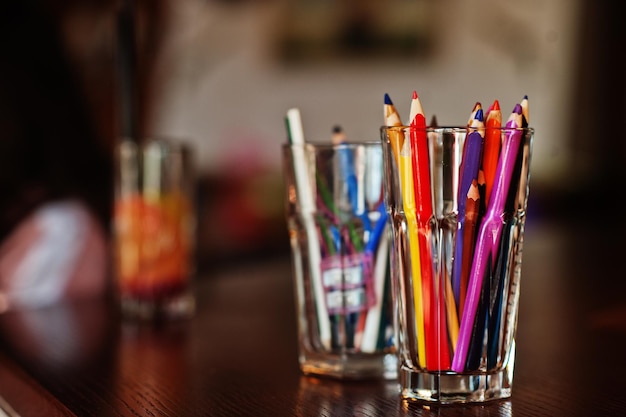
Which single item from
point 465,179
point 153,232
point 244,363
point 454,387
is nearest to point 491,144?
point 465,179

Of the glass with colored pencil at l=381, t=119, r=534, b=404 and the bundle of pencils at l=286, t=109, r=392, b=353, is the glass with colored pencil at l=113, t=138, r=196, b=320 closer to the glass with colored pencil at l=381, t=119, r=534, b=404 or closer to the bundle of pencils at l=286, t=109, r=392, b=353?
the bundle of pencils at l=286, t=109, r=392, b=353

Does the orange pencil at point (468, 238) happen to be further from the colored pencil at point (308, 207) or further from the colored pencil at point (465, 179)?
the colored pencil at point (308, 207)

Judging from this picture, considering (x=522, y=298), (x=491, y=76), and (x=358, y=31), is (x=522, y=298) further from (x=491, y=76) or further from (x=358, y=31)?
(x=491, y=76)

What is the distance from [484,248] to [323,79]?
2314 millimetres

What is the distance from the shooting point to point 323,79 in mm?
2793

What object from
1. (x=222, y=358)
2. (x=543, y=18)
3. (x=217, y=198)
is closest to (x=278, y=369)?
(x=222, y=358)

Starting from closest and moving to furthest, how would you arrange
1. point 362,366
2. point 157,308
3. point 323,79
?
point 362,366 < point 157,308 < point 323,79

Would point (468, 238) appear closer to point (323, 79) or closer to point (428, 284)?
point (428, 284)

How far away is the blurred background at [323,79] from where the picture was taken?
2.40 meters

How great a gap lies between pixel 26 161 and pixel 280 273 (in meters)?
0.57

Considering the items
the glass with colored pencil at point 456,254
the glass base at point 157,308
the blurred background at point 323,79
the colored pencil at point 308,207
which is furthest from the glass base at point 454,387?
the blurred background at point 323,79

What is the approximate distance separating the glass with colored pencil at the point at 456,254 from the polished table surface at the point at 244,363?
23 millimetres

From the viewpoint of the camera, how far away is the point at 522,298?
985 millimetres

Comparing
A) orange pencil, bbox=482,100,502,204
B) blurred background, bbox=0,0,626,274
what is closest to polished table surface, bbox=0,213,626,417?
orange pencil, bbox=482,100,502,204
